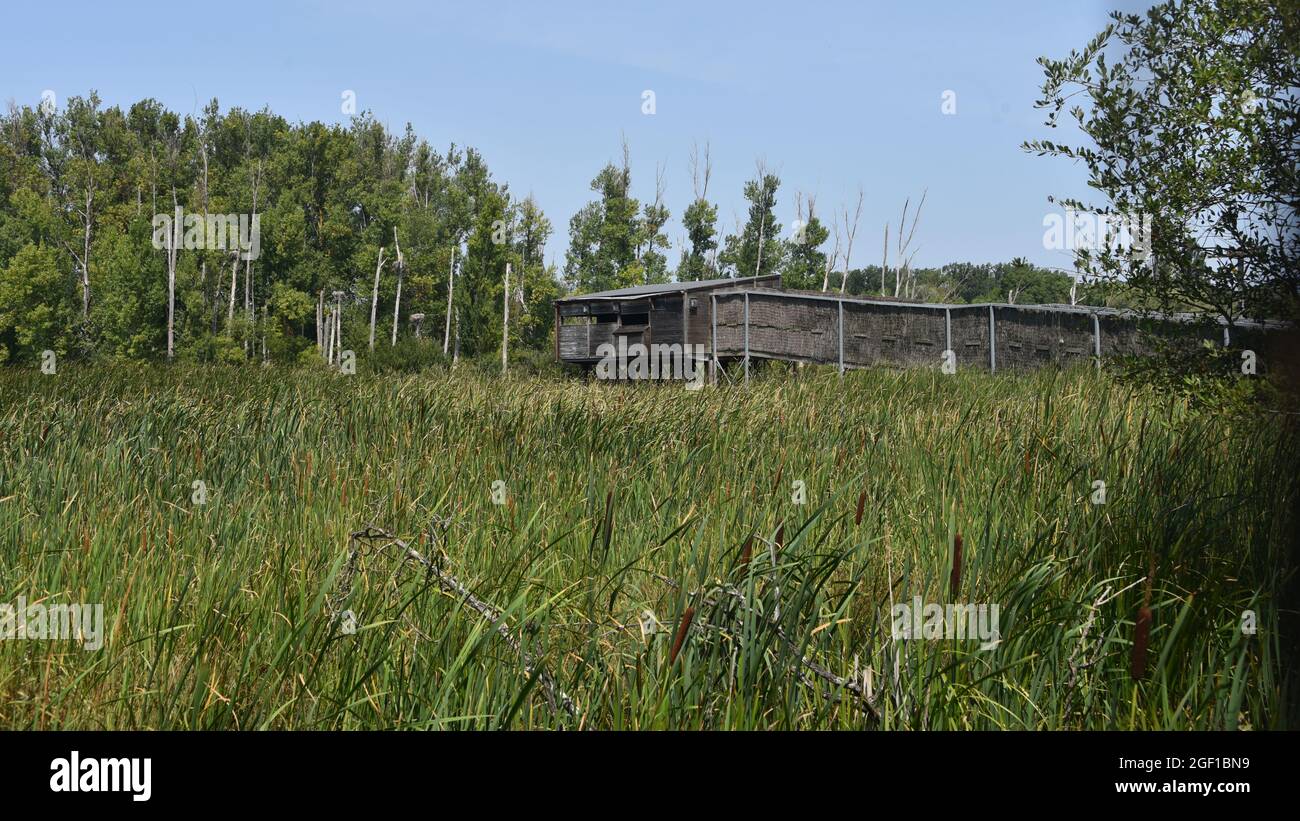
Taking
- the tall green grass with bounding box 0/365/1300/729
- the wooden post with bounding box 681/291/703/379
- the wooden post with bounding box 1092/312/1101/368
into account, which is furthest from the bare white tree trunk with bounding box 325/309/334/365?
the tall green grass with bounding box 0/365/1300/729

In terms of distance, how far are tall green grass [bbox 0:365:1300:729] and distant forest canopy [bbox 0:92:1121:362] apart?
35785 mm

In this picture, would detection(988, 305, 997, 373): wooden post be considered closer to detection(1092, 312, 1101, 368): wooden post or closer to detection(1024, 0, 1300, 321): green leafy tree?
detection(1092, 312, 1101, 368): wooden post

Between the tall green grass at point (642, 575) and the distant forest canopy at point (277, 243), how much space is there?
35.8m

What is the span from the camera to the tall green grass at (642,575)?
10.3 ft

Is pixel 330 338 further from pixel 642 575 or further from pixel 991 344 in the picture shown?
pixel 642 575

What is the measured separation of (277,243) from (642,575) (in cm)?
4917

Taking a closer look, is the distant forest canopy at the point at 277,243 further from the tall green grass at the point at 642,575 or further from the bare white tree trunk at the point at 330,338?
the tall green grass at the point at 642,575

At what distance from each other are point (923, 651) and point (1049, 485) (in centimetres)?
261

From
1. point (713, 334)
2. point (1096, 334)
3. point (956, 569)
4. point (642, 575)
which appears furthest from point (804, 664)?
point (713, 334)

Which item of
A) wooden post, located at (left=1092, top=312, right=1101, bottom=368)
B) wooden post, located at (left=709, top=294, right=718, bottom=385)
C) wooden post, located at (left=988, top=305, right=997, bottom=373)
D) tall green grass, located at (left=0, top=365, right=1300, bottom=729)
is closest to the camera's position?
tall green grass, located at (left=0, top=365, right=1300, bottom=729)

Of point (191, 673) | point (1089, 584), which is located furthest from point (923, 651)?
point (191, 673)

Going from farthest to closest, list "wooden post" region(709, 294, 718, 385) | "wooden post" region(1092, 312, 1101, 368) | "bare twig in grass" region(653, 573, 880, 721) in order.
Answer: "wooden post" region(709, 294, 718, 385) → "wooden post" region(1092, 312, 1101, 368) → "bare twig in grass" region(653, 573, 880, 721)

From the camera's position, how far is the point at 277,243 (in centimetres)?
4962

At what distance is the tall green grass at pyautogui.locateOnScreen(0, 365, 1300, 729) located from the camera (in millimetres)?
3131
